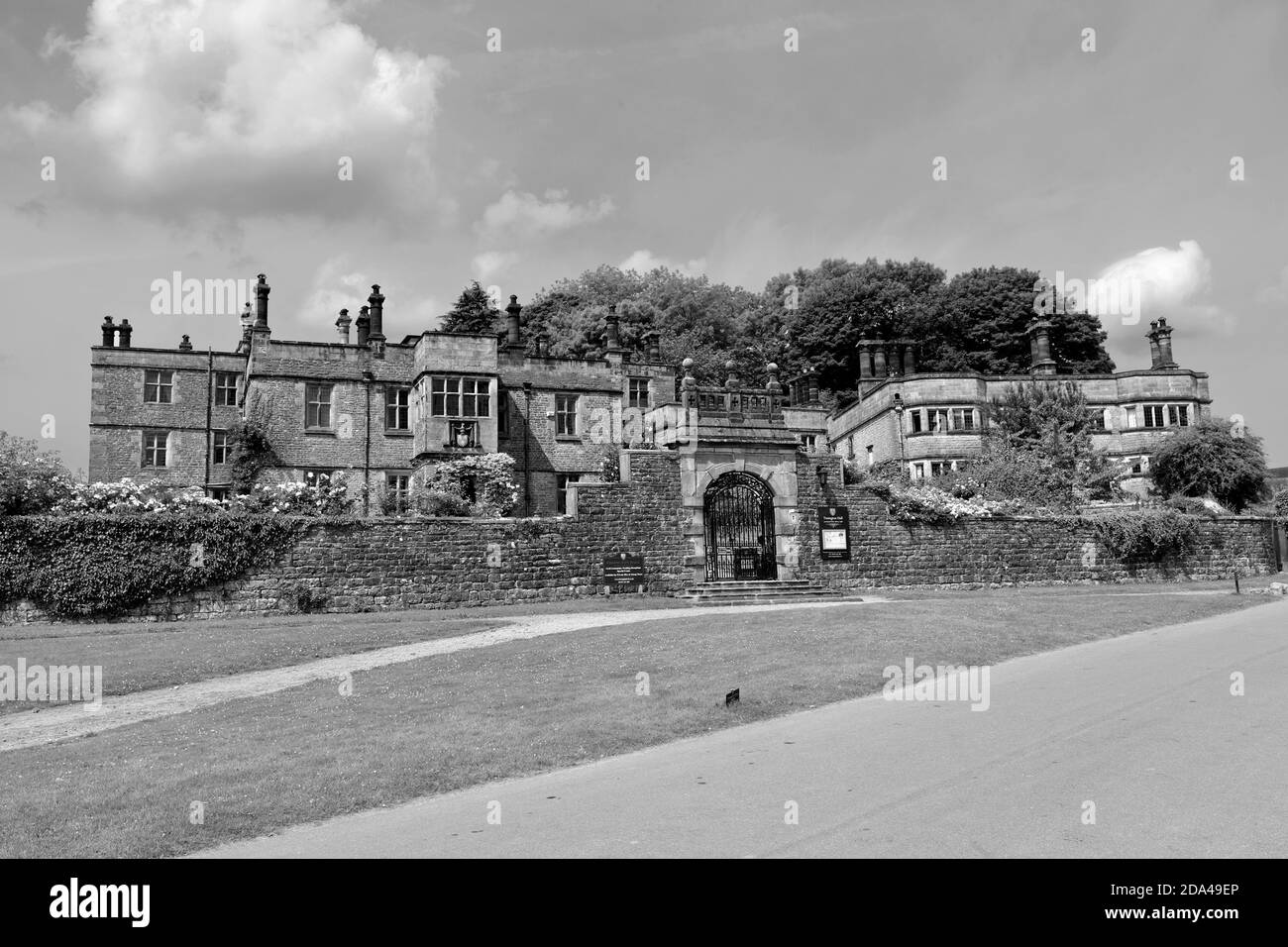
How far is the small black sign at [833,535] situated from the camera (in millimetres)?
29188

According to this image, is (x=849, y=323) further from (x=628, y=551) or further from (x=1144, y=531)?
(x=628, y=551)

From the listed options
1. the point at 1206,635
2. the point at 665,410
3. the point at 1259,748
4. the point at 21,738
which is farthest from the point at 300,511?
the point at 1259,748

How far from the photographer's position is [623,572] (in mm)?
27031

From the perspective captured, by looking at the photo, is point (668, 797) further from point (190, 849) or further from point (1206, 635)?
point (1206, 635)

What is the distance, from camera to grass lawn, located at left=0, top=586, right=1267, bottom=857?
701cm

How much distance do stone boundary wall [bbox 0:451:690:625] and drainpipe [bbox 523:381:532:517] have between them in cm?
1069

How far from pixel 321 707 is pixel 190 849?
4.97 meters

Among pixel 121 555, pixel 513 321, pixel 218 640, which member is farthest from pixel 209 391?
pixel 218 640

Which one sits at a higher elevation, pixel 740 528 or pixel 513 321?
pixel 513 321

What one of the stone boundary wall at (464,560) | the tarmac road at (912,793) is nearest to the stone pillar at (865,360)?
the stone boundary wall at (464,560)

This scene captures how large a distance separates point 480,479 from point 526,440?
17.0 ft

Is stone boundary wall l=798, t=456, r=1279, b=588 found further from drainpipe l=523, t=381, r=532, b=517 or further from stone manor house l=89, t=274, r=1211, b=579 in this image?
drainpipe l=523, t=381, r=532, b=517

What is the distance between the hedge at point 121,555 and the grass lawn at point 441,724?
34.6 feet

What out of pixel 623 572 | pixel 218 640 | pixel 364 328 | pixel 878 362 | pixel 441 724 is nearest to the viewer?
pixel 441 724
